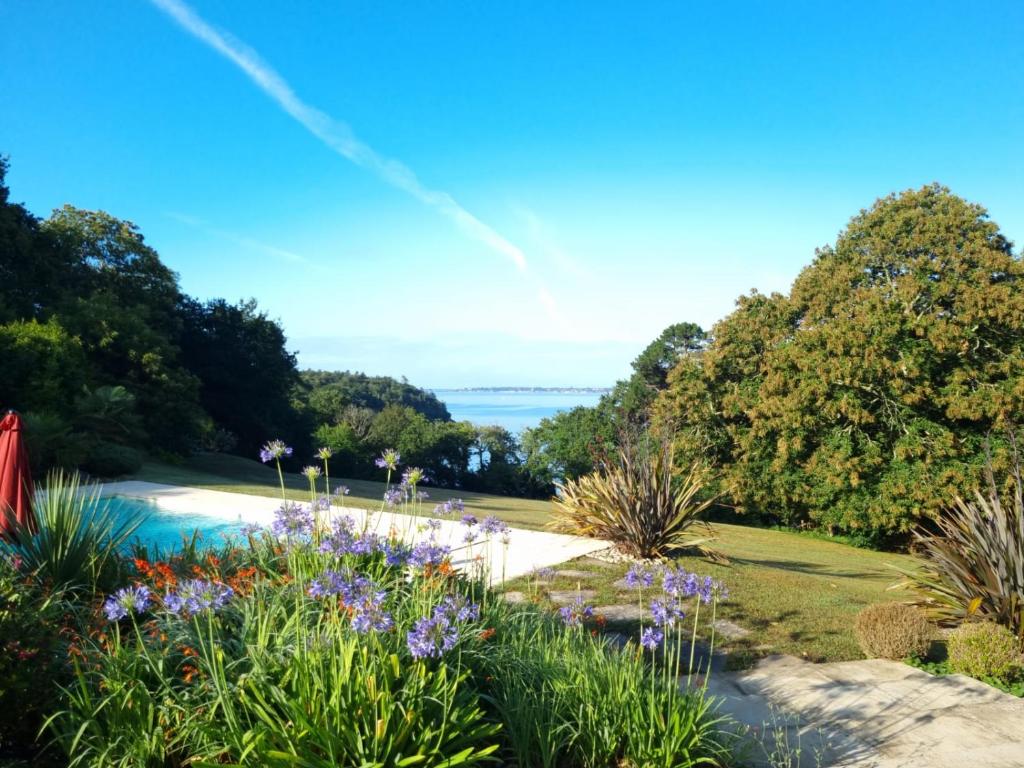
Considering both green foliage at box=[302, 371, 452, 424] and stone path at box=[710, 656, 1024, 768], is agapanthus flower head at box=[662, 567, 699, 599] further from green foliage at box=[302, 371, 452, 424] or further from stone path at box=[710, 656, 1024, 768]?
green foliage at box=[302, 371, 452, 424]

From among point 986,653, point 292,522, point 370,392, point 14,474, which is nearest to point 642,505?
point 986,653

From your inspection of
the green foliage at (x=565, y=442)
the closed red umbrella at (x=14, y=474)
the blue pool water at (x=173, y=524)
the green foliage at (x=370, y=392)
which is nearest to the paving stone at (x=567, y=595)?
the closed red umbrella at (x=14, y=474)

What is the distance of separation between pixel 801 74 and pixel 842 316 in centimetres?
613

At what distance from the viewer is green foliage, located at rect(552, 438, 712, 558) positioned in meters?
7.62

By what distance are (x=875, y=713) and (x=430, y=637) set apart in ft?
9.73

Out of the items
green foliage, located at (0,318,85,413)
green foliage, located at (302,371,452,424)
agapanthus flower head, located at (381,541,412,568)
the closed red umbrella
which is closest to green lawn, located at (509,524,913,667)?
agapanthus flower head, located at (381,541,412,568)

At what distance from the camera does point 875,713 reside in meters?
3.87

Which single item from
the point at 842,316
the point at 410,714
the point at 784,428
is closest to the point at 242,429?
the point at 784,428

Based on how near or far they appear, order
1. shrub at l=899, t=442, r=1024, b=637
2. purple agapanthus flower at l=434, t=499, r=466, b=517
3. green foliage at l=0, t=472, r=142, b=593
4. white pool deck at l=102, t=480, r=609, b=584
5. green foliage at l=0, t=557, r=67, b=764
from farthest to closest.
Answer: white pool deck at l=102, t=480, r=609, b=584
shrub at l=899, t=442, r=1024, b=637
green foliage at l=0, t=472, r=142, b=593
purple agapanthus flower at l=434, t=499, r=466, b=517
green foliage at l=0, t=557, r=67, b=764

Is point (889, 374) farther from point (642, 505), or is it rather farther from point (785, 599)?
point (785, 599)

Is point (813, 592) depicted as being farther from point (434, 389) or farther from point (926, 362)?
point (434, 389)

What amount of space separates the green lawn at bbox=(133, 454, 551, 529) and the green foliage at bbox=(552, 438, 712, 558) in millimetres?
2688

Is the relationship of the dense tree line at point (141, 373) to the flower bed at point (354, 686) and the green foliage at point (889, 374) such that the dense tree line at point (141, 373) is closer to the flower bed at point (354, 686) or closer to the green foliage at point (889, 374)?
the flower bed at point (354, 686)

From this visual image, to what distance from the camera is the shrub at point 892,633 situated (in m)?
4.79
